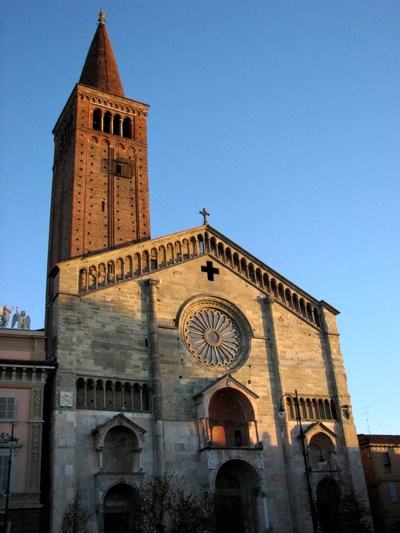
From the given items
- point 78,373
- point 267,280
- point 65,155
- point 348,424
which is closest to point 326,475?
point 348,424

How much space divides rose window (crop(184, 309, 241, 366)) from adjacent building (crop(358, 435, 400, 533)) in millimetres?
13224

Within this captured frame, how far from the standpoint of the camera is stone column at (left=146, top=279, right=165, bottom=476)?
27953 millimetres

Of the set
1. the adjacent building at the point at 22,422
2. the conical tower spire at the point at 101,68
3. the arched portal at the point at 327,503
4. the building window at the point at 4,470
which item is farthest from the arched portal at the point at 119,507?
the conical tower spire at the point at 101,68

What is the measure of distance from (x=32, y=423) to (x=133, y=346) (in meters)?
6.72

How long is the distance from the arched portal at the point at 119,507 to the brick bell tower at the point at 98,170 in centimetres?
1537

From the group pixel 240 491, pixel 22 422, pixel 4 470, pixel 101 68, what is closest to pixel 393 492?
pixel 240 491

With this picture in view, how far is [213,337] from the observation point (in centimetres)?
3353

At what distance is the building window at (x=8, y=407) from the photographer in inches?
998

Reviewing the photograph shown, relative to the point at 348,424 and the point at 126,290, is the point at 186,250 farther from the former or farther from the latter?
the point at 348,424

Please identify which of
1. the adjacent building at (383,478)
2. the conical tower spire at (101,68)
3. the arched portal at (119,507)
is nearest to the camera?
the arched portal at (119,507)

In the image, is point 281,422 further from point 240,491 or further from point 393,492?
point 393,492

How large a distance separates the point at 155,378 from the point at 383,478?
1898cm

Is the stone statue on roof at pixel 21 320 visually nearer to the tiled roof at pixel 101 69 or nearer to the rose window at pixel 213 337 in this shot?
the rose window at pixel 213 337

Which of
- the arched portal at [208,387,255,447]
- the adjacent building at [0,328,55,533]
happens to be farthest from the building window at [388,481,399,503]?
the adjacent building at [0,328,55,533]
